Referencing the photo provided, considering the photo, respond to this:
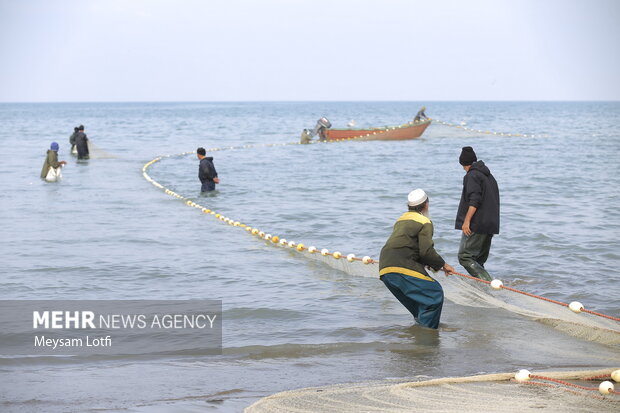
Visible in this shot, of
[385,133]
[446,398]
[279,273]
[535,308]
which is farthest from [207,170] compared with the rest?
[385,133]

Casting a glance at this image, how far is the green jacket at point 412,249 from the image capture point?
648cm

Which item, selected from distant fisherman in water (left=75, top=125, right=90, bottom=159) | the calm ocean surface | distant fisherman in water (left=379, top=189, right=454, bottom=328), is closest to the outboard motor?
the calm ocean surface

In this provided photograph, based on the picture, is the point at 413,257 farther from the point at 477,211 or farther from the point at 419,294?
the point at 477,211

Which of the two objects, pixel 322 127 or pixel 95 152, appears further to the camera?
pixel 322 127

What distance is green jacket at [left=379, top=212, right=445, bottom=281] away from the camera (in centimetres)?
648

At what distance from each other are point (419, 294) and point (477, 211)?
153 centimetres

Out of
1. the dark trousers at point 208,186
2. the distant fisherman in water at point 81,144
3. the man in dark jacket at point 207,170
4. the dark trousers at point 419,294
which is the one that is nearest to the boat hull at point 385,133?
the distant fisherman in water at point 81,144

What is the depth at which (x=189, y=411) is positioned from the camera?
16.9ft

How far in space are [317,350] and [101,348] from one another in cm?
186

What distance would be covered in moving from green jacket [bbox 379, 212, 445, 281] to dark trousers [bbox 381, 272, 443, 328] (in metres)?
0.06

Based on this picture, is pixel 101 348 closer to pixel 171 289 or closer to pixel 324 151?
pixel 171 289

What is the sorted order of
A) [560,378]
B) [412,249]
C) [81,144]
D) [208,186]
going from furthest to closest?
[81,144]
[208,186]
[412,249]
[560,378]

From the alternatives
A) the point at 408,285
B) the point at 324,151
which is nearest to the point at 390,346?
the point at 408,285

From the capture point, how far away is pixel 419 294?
6785mm
